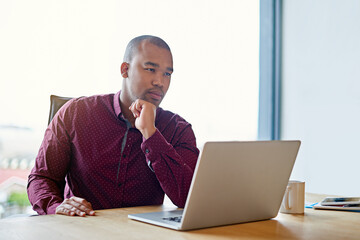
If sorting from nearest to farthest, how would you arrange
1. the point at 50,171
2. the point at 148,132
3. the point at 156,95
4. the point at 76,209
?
the point at 76,209 → the point at 148,132 → the point at 50,171 → the point at 156,95

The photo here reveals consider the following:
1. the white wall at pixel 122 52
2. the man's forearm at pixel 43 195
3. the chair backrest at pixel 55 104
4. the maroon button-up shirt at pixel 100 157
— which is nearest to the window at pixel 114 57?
→ the white wall at pixel 122 52

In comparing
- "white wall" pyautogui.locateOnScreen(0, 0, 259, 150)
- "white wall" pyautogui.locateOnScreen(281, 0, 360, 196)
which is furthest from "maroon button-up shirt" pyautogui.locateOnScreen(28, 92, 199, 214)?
"white wall" pyautogui.locateOnScreen(281, 0, 360, 196)

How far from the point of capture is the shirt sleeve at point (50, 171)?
A: 1.43 metres

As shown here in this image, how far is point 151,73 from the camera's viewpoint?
1659mm

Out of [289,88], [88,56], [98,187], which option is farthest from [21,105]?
[289,88]

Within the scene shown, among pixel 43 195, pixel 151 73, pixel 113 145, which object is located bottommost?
pixel 43 195

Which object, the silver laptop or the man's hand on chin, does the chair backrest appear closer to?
the man's hand on chin

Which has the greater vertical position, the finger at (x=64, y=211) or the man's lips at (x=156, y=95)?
the man's lips at (x=156, y=95)

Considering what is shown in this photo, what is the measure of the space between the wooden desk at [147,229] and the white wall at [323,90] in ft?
6.55

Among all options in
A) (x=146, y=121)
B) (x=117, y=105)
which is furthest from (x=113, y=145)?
(x=146, y=121)

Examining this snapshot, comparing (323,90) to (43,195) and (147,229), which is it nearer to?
(43,195)

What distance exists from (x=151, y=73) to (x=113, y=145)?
0.32 metres

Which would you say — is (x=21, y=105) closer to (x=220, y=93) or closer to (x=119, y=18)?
(x=119, y=18)

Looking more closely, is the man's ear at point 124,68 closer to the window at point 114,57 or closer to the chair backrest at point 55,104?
the chair backrest at point 55,104
